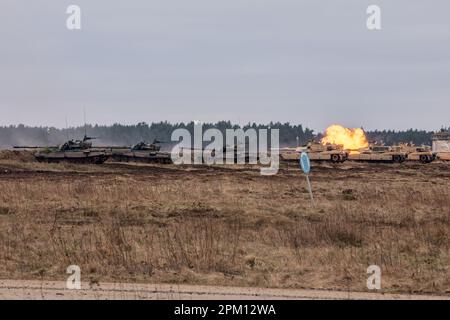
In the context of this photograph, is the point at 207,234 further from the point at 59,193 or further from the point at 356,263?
the point at 59,193

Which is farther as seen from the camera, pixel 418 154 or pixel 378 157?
pixel 418 154

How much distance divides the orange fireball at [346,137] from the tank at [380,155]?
3.70m

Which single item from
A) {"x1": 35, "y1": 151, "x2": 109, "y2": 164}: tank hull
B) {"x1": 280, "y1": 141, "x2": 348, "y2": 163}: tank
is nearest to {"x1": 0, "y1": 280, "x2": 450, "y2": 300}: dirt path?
{"x1": 35, "y1": 151, "x2": 109, "y2": 164}: tank hull

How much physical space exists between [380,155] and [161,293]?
186 feet

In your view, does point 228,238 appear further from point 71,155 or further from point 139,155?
point 139,155

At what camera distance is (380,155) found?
6700cm

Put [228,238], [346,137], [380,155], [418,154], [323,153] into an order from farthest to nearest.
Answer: [346,137], [418,154], [323,153], [380,155], [228,238]

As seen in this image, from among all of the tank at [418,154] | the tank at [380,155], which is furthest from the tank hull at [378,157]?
the tank at [418,154]

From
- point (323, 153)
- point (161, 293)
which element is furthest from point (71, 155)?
point (161, 293)

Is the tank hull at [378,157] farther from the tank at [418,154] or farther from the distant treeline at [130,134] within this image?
the distant treeline at [130,134]

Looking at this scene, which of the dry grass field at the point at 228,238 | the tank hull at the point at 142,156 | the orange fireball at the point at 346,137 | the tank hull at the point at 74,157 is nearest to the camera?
the dry grass field at the point at 228,238

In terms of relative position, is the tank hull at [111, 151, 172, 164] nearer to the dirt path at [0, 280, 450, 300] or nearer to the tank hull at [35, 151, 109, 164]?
the tank hull at [35, 151, 109, 164]

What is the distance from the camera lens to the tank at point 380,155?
218 feet

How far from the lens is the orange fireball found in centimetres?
7406
